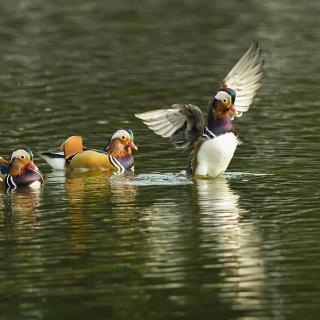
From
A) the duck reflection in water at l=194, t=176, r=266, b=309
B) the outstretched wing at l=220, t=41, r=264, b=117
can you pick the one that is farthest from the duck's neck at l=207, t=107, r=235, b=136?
the outstretched wing at l=220, t=41, r=264, b=117

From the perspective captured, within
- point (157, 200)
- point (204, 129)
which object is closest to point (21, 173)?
point (157, 200)

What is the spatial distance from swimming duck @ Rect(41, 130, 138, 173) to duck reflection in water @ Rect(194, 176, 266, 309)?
1.93m

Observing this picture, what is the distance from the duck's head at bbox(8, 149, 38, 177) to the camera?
18094mm

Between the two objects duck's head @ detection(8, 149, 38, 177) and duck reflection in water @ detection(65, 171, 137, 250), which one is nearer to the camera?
duck reflection in water @ detection(65, 171, 137, 250)

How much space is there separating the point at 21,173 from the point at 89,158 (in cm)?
182

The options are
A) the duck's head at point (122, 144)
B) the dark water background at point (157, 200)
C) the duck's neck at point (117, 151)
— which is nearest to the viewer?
the dark water background at point (157, 200)

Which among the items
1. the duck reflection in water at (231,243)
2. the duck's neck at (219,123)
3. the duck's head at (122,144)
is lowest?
the duck reflection in water at (231,243)

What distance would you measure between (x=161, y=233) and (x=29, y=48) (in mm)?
21430

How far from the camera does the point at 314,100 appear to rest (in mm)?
26000

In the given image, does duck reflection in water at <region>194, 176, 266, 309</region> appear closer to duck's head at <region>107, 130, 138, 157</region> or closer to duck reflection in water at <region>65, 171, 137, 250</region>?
duck reflection in water at <region>65, 171, 137, 250</region>

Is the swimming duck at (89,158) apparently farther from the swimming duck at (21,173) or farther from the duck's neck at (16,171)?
the duck's neck at (16,171)

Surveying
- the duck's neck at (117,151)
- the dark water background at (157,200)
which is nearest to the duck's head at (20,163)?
Answer: the dark water background at (157,200)

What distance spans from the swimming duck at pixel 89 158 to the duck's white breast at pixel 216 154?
129 cm

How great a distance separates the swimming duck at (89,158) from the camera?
19.6m
